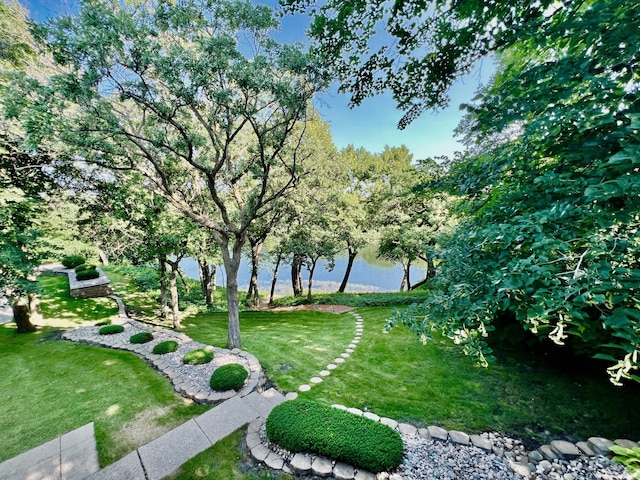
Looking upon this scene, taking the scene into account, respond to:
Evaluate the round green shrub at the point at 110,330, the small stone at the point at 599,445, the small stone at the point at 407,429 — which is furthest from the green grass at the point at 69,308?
the small stone at the point at 599,445

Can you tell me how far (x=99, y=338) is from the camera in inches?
269

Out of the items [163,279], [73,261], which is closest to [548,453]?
[163,279]

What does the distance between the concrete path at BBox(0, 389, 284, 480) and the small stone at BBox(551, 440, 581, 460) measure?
3920mm

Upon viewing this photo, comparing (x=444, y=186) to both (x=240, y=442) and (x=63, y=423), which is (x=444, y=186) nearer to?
(x=240, y=442)

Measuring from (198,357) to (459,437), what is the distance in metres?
4.81

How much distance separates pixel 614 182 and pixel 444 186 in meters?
1.95

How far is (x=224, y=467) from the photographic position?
294cm

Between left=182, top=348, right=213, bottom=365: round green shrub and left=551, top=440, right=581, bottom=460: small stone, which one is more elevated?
left=182, top=348, right=213, bottom=365: round green shrub

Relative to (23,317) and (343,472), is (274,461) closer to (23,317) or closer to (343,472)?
(343,472)

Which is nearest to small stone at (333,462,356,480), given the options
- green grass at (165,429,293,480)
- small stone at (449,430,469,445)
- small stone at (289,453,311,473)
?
small stone at (289,453,311,473)

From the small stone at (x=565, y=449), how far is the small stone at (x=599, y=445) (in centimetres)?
20

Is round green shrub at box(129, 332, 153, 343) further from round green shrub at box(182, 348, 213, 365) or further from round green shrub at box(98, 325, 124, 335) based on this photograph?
round green shrub at box(182, 348, 213, 365)

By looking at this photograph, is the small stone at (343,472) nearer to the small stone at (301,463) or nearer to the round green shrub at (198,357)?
the small stone at (301,463)

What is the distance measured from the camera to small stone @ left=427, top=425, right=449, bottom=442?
337 cm
